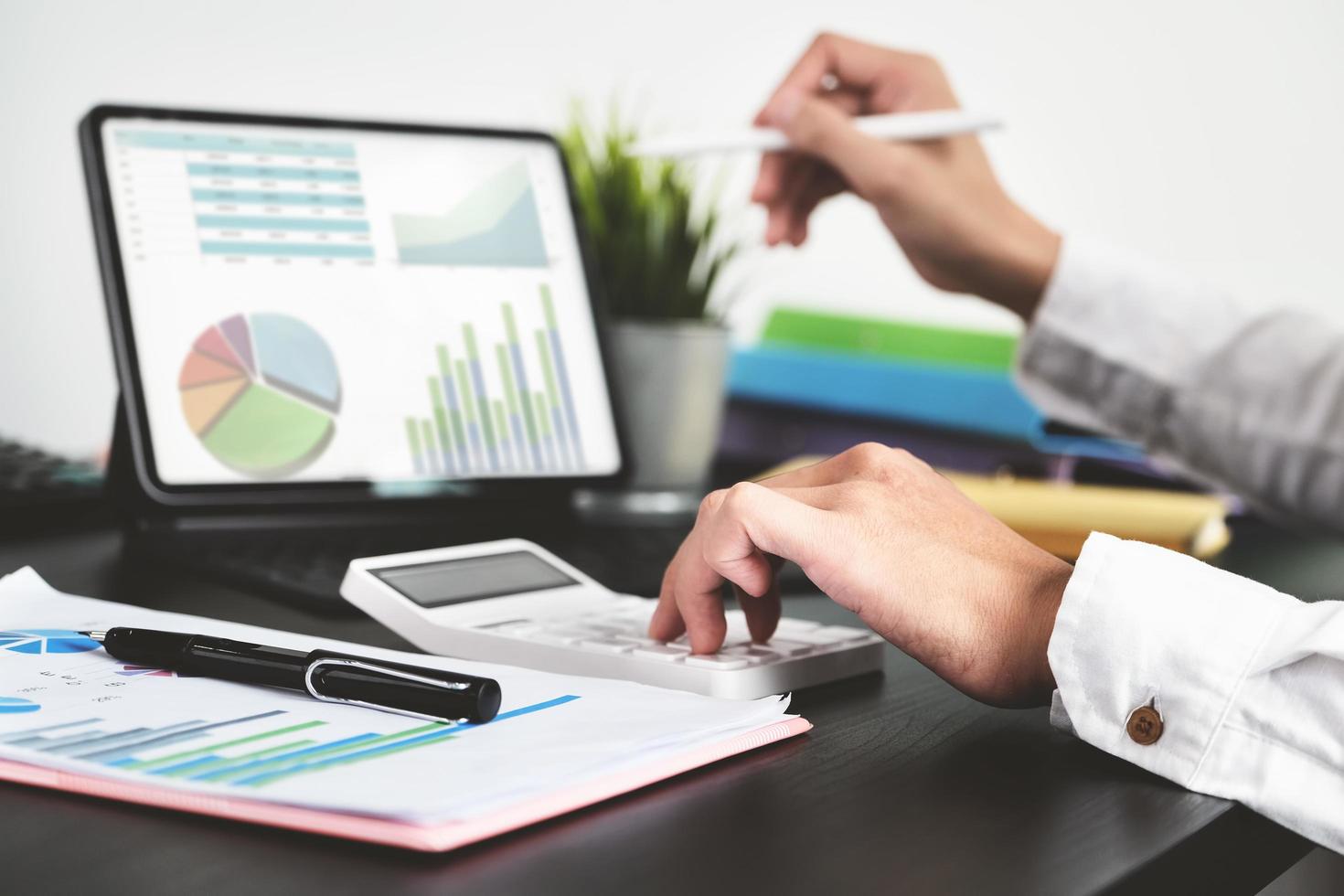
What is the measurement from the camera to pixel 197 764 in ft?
1.11

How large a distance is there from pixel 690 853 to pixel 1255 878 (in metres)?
0.20

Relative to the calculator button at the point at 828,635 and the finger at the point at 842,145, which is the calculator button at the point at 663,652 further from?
the finger at the point at 842,145

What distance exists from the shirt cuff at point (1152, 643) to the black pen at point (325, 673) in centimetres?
21

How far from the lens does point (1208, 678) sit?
1.43ft

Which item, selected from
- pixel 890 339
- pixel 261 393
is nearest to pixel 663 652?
pixel 261 393

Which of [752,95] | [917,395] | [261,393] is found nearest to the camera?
[261,393]

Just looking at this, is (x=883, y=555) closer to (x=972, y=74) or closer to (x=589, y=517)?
(x=589, y=517)

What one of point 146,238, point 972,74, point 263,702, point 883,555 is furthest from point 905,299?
point 263,702

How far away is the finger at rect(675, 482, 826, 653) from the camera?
1.54 feet

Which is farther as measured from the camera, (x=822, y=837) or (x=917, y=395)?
(x=917, y=395)

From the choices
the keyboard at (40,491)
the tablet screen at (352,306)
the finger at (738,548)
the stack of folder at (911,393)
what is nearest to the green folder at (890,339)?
the stack of folder at (911,393)

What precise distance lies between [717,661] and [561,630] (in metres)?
0.08

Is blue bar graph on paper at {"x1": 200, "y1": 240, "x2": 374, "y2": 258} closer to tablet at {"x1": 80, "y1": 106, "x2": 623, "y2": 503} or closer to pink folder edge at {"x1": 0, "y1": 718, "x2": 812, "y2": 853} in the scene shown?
tablet at {"x1": 80, "y1": 106, "x2": 623, "y2": 503}

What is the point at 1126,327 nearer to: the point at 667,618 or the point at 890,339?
the point at 890,339
